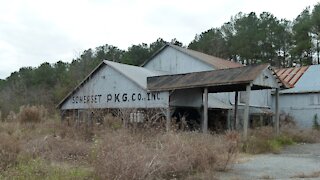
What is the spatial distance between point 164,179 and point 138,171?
1271 mm

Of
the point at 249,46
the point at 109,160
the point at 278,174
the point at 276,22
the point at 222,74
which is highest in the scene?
the point at 276,22

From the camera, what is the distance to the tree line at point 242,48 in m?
52.0

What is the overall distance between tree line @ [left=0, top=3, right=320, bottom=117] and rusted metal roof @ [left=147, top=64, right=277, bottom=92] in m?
25.9

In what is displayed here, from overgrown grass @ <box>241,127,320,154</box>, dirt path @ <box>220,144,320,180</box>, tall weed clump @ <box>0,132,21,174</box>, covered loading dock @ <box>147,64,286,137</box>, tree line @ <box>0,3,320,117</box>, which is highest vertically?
tree line @ <box>0,3,320,117</box>

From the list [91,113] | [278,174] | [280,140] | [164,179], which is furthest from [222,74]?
[164,179]

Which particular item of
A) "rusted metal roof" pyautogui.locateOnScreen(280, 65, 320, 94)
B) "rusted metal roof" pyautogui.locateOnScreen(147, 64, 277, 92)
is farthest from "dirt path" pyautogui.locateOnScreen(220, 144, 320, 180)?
"rusted metal roof" pyautogui.locateOnScreen(280, 65, 320, 94)

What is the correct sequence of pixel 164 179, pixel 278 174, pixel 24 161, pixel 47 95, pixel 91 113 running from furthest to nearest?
1. pixel 47 95
2. pixel 91 113
3. pixel 278 174
4. pixel 24 161
5. pixel 164 179

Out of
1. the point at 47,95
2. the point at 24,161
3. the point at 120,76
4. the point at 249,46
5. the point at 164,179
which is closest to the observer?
the point at 164,179

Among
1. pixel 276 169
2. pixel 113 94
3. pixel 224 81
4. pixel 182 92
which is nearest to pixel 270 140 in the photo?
pixel 224 81

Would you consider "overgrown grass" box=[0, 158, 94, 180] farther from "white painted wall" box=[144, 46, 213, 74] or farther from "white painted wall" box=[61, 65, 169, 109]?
"white painted wall" box=[144, 46, 213, 74]

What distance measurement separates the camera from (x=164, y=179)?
923 cm

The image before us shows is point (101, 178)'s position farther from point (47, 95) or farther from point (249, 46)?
point (249, 46)

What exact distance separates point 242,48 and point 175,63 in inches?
924

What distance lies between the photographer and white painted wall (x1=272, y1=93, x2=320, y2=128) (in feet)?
113
